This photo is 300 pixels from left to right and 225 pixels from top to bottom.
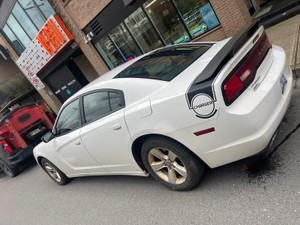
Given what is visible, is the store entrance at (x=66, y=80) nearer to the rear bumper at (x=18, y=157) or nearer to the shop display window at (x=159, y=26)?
the shop display window at (x=159, y=26)

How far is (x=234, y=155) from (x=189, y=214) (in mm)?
836

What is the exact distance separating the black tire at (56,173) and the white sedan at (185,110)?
1.43 m

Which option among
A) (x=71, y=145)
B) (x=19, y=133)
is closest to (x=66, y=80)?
(x=19, y=133)

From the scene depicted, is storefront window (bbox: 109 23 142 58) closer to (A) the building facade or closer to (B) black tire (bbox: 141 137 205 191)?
(A) the building facade

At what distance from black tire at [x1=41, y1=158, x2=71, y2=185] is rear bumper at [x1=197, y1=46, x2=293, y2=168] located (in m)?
3.41

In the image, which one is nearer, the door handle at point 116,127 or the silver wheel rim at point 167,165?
the silver wheel rim at point 167,165

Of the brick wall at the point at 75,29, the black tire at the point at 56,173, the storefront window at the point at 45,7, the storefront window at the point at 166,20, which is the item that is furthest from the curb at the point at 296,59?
the storefront window at the point at 45,7

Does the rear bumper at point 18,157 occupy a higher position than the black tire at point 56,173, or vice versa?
the rear bumper at point 18,157

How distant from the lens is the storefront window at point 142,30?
8734 millimetres

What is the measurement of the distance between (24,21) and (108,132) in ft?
41.7

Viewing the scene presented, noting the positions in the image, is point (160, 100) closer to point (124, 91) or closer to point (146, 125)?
point (146, 125)

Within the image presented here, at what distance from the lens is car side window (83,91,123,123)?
9.91ft

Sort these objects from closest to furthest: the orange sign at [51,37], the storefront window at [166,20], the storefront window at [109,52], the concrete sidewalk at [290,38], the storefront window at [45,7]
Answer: the concrete sidewalk at [290,38] → the storefront window at [166,20] → the storefront window at [109,52] → the orange sign at [51,37] → the storefront window at [45,7]

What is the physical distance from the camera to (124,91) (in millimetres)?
2910
